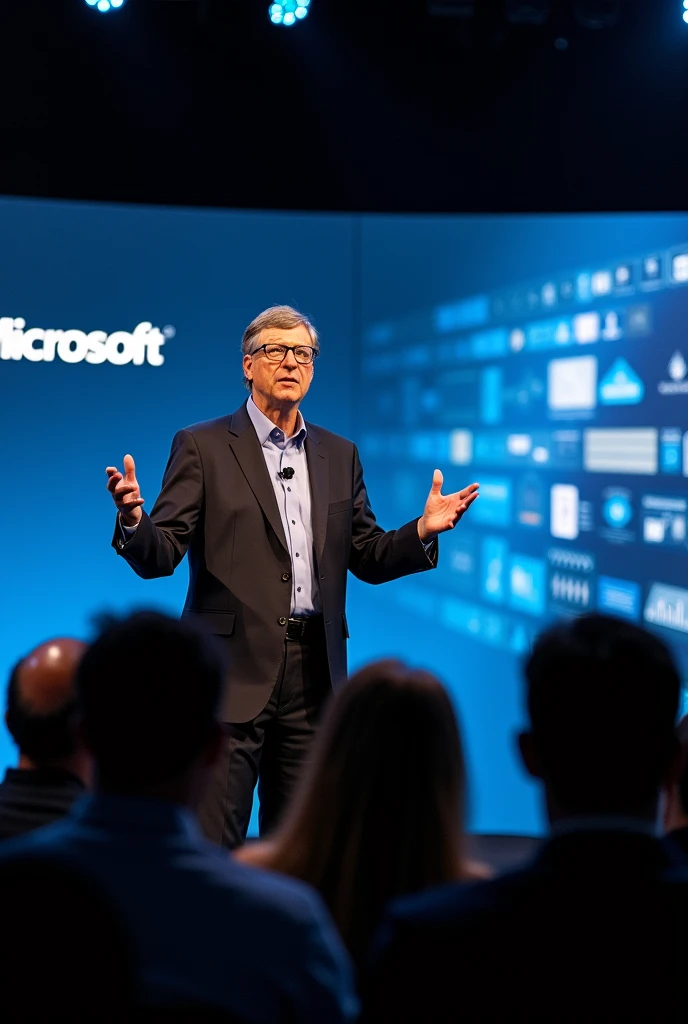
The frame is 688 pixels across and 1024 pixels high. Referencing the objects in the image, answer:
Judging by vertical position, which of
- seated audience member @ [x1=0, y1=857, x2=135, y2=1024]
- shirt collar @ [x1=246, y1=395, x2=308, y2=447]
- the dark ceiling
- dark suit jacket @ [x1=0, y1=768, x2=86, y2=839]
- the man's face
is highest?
the dark ceiling

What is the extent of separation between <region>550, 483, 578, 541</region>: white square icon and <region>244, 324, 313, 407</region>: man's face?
1.69m

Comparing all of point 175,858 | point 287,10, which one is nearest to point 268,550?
point 175,858

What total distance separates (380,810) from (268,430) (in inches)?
78.6

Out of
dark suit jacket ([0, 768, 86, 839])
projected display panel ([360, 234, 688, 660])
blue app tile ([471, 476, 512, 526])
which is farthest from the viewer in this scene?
blue app tile ([471, 476, 512, 526])

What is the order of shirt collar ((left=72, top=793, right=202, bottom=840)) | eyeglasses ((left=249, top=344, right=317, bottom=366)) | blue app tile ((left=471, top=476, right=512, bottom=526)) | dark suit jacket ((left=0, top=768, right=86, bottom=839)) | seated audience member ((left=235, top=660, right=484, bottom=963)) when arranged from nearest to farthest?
shirt collar ((left=72, top=793, right=202, bottom=840)) < seated audience member ((left=235, top=660, right=484, bottom=963)) < dark suit jacket ((left=0, top=768, right=86, bottom=839)) < eyeglasses ((left=249, top=344, right=317, bottom=366)) < blue app tile ((left=471, top=476, right=512, bottom=526))

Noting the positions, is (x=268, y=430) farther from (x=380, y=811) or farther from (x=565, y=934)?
(x=565, y=934)

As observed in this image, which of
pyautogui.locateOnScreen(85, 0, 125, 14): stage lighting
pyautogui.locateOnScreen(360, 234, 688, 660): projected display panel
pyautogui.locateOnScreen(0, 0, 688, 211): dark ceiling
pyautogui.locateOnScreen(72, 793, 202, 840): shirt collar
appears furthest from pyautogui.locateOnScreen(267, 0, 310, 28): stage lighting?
pyautogui.locateOnScreen(72, 793, 202, 840): shirt collar

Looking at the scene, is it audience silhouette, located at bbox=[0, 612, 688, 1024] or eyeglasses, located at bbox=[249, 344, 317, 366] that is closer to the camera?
audience silhouette, located at bbox=[0, 612, 688, 1024]

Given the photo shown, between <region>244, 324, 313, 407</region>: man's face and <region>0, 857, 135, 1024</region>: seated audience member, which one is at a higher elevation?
<region>244, 324, 313, 407</region>: man's face

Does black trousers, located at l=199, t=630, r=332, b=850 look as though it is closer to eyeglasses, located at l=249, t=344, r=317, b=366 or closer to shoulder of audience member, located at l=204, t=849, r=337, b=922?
eyeglasses, located at l=249, t=344, r=317, b=366

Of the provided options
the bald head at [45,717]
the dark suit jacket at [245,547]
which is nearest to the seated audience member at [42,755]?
the bald head at [45,717]

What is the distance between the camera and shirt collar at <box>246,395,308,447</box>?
10.9 feet

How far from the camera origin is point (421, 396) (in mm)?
4766

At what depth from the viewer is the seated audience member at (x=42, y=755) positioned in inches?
66.9
